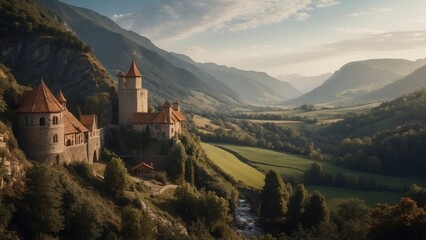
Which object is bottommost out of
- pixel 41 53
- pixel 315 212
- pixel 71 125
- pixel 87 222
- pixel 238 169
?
pixel 315 212

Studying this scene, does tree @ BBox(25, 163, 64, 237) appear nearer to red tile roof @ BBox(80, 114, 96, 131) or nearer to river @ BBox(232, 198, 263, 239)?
red tile roof @ BBox(80, 114, 96, 131)

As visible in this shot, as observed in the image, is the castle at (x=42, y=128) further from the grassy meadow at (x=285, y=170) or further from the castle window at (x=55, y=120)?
the grassy meadow at (x=285, y=170)

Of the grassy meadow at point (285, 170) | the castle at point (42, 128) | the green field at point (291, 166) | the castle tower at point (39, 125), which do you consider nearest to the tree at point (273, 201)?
the grassy meadow at point (285, 170)

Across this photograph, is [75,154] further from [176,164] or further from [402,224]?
[402,224]

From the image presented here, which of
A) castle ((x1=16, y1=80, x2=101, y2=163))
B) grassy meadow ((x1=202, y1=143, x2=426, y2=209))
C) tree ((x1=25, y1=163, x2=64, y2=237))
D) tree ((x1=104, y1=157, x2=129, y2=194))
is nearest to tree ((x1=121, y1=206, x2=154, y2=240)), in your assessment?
tree ((x1=104, y1=157, x2=129, y2=194))

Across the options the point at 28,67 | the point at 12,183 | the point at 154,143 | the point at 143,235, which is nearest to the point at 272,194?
the point at 154,143

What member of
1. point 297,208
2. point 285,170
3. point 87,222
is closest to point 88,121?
point 87,222

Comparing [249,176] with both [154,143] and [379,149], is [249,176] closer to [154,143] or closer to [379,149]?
[154,143]

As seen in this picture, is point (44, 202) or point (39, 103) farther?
point (39, 103)

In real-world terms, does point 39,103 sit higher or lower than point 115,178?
higher
